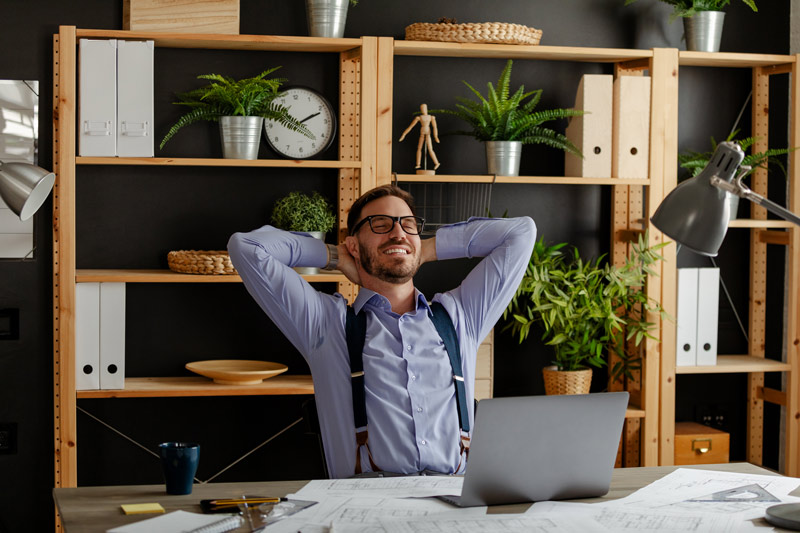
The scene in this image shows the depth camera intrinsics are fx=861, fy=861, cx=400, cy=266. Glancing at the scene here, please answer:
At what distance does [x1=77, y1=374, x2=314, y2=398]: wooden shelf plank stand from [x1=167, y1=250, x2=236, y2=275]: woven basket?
1.36 ft

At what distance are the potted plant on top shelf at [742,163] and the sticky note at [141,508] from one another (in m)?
2.44

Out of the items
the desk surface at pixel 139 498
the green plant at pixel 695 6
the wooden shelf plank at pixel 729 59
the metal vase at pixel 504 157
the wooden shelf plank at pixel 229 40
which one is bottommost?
the desk surface at pixel 139 498

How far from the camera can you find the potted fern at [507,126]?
3230 mm

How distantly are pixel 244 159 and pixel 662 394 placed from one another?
6.00 ft

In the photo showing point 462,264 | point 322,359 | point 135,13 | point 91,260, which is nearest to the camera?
point 322,359

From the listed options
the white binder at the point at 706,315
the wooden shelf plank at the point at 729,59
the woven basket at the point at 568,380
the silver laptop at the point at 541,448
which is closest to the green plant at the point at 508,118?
the wooden shelf plank at the point at 729,59

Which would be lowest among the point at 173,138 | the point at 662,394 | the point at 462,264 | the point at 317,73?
the point at 662,394

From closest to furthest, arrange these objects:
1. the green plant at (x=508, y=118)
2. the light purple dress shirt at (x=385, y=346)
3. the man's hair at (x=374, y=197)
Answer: the light purple dress shirt at (x=385, y=346), the man's hair at (x=374, y=197), the green plant at (x=508, y=118)

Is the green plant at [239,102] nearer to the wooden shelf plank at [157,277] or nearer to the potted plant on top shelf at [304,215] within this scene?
the potted plant on top shelf at [304,215]

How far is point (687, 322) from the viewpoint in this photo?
3.39 metres

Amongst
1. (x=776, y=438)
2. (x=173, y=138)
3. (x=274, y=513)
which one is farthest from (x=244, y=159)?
(x=776, y=438)

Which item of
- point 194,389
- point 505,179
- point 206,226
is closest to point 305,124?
point 206,226

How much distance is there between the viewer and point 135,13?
307 cm

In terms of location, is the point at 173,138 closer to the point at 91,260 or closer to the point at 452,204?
the point at 91,260
